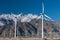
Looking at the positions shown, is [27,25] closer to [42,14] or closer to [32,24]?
[32,24]

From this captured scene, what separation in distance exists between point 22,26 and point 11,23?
832 cm

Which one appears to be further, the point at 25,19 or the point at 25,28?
the point at 25,19

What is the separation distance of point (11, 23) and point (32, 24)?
2616cm

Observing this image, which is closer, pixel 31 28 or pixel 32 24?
pixel 31 28

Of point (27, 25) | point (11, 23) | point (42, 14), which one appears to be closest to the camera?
point (42, 14)

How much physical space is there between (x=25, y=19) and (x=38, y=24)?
11188 mm

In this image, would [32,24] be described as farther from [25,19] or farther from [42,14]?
[42,14]

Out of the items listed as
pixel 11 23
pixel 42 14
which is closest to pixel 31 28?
pixel 11 23

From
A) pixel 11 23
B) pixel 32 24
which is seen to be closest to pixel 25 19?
pixel 32 24

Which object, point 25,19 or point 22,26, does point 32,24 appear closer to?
point 25,19

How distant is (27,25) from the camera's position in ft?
629

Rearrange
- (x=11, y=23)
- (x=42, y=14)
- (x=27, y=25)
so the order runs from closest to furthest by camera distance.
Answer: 1. (x=42, y=14)
2. (x=11, y=23)
3. (x=27, y=25)

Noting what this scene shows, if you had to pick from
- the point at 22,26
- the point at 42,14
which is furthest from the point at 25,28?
the point at 42,14

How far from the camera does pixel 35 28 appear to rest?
618ft
